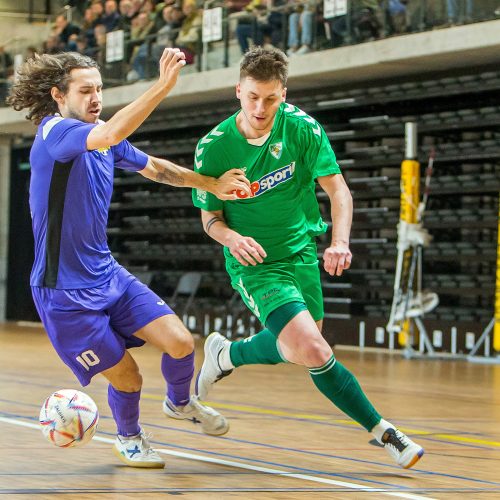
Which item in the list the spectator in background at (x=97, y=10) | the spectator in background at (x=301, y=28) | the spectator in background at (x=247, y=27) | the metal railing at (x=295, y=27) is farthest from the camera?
the spectator in background at (x=97, y=10)

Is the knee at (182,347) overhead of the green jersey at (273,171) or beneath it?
beneath

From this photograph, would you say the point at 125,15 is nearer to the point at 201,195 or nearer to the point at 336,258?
the point at 201,195

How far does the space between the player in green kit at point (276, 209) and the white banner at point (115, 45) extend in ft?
39.8

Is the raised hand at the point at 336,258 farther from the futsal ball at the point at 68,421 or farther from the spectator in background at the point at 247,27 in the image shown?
the spectator in background at the point at 247,27

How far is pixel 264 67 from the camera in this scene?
471 centimetres

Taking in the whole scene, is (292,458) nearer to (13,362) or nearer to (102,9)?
(13,362)

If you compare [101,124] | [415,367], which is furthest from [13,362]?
[101,124]

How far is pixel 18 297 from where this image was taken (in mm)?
22484

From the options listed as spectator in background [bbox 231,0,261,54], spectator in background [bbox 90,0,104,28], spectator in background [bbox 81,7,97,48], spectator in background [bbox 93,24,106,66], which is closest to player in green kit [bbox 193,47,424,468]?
spectator in background [bbox 231,0,261,54]

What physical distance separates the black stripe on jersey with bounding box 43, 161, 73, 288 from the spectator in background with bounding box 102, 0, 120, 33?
1339 centimetres

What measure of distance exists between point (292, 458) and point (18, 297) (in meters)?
18.3

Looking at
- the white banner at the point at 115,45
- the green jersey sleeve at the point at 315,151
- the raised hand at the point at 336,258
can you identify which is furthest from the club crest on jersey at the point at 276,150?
the white banner at the point at 115,45

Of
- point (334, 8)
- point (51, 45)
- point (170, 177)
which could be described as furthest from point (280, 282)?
point (51, 45)

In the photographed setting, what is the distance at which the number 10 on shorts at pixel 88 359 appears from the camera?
4.40 m
